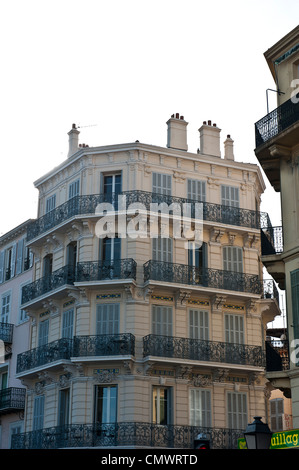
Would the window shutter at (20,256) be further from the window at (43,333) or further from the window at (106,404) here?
the window at (106,404)

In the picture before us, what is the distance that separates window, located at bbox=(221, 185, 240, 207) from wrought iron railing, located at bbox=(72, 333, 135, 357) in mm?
8616

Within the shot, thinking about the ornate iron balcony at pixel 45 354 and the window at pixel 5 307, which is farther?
the window at pixel 5 307

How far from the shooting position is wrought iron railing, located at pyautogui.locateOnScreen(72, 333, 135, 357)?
3134 cm

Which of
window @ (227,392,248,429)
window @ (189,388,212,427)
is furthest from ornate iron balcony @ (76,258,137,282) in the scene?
window @ (227,392,248,429)

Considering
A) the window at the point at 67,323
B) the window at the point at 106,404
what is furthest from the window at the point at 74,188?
the window at the point at 106,404

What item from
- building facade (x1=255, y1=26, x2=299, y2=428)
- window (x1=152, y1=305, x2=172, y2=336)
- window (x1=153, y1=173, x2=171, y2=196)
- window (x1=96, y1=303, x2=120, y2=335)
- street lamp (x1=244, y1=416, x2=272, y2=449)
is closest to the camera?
street lamp (x1=244, y1=416, x2=272, y2=449)

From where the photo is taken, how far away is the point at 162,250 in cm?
3369

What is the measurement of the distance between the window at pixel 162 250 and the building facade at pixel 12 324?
26.3 ft

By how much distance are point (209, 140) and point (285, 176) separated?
13964 millimetres

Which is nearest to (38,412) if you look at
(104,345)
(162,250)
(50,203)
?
(104,345)

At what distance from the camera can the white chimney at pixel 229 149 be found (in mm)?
37281

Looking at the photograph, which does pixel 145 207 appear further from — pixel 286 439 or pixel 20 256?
pixel 286 439

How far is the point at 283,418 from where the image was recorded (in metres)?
37.0

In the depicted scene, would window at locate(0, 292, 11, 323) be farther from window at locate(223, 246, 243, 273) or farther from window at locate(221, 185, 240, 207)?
window at locate(221, 185, 240, 207)
